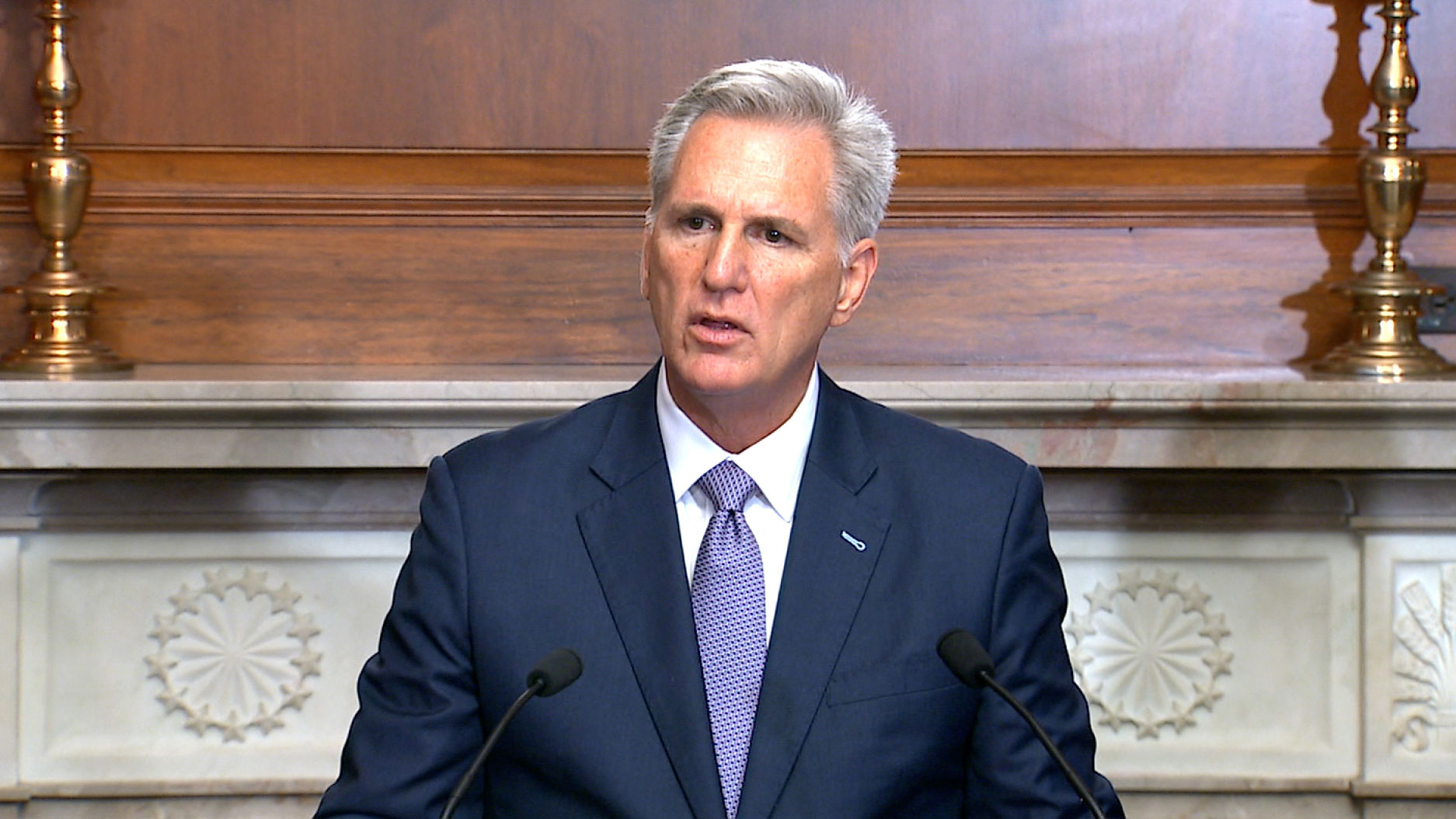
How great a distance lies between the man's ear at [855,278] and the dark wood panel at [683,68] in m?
1.06

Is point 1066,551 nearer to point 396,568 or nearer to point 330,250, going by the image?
point 396,568

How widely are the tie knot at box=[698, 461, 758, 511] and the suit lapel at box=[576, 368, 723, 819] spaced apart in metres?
0.06

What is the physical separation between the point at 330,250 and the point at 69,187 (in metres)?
0.46

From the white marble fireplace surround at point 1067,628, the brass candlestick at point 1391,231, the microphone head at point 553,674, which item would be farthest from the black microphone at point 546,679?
the brass candlestick at point 1391,231

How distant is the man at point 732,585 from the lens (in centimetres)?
179

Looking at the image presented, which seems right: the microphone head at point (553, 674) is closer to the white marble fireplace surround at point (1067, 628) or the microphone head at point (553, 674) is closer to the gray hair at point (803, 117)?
the gray hair at point (803, 117)

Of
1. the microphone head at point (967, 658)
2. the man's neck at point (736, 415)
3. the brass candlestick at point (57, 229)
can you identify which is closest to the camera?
the microphone head at point (967, 658)

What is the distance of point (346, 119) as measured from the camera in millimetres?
2994

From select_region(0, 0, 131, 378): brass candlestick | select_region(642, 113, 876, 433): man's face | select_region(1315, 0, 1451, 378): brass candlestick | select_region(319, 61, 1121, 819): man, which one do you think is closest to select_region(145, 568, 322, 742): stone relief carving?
select_region(0, 0, 131, 378): brass candlestick

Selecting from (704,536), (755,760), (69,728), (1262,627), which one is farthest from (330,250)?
(1262,627)

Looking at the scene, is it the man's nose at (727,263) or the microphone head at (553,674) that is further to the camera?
the man's nose at (727,263)

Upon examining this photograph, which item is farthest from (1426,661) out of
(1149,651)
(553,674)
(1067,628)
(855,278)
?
(553,674)

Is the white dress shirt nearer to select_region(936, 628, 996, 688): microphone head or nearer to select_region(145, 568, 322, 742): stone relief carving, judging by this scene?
select_region(936, 628, 996, 688): microphone head

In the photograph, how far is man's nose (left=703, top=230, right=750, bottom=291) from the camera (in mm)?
1812
